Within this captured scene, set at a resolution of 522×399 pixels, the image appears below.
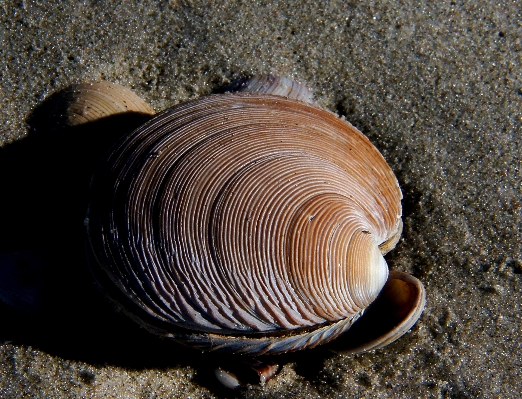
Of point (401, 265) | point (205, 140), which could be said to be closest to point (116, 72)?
point (205, 140)

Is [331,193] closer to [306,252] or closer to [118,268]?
[306,252]

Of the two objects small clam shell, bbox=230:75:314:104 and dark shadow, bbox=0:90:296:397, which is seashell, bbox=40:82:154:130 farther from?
small clam shell, bbox=230:75:314:104

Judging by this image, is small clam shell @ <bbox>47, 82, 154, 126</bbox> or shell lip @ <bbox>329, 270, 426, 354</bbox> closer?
shell lip @ <bbox>329, 270, 426, 354</bbox>

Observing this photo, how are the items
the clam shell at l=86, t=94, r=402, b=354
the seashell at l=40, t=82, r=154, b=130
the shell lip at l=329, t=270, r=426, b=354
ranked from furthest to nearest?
the seashell at l=40, t=82, r=154, b=130 < the shell lip at l=329, t=270, r=426, b=354 < the clam shell at l=86, t=94, r=402, b=354

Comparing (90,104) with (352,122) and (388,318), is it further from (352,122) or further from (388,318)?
(388,318)

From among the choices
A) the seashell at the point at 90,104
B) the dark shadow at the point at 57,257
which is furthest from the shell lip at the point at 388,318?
the seashell at the point at 90,104

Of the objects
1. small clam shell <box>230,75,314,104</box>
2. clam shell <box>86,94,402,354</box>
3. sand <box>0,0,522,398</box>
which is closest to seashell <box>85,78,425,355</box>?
clam shell <box>86,94,402,354</box>

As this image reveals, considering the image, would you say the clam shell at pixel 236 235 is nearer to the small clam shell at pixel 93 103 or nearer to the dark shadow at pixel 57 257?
the dark shadow at pixel 57 257
